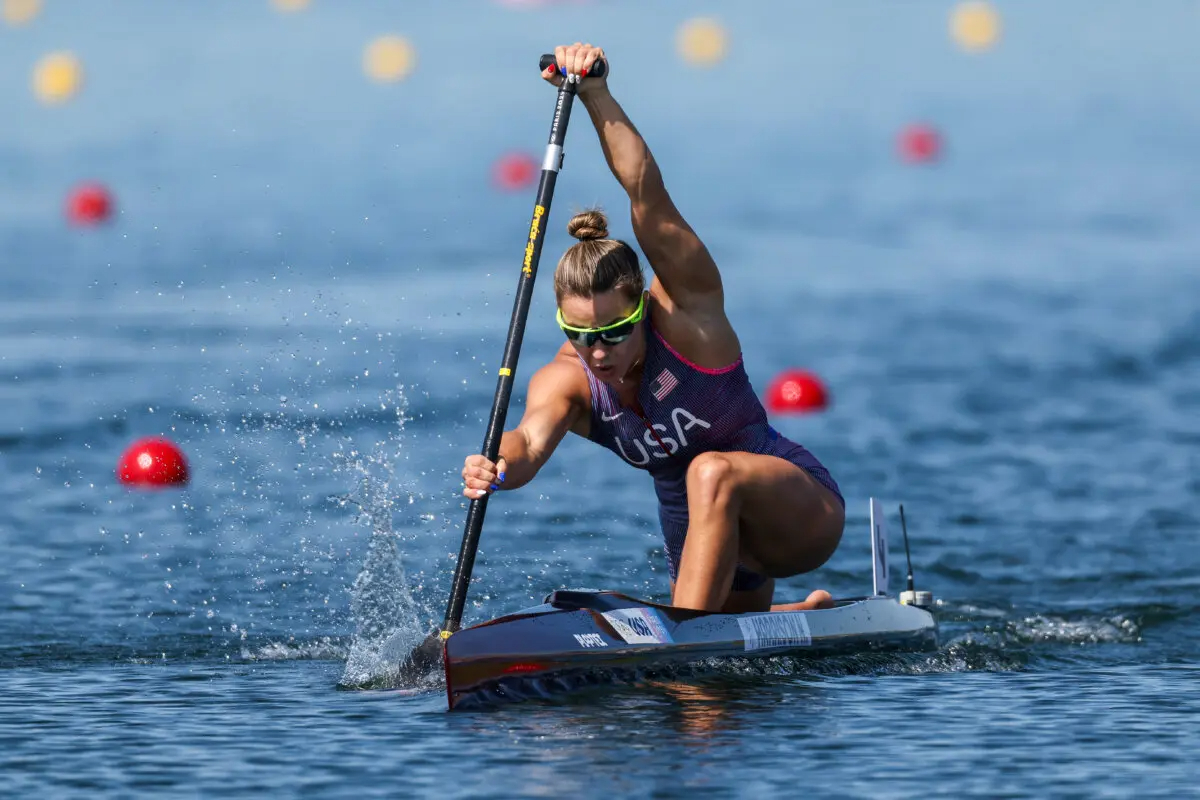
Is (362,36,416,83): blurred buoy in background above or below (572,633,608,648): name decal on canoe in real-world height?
above

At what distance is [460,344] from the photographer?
1639 cm

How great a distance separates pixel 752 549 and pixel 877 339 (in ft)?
35.7

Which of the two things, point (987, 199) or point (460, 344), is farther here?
point (987, 199)

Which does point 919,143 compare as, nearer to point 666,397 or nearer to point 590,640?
point 666,397

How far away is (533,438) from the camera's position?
6.19 meters

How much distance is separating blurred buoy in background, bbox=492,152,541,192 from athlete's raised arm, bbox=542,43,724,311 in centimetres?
2066

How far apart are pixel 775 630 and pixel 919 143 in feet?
87.9

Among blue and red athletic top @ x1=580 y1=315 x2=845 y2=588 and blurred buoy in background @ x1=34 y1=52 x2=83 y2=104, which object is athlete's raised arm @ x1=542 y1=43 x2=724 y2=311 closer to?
A: blue and red athletic top @ x1=580 y1=315 x2=845 y2=588

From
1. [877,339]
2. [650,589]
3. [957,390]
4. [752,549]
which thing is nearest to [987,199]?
[877,339]

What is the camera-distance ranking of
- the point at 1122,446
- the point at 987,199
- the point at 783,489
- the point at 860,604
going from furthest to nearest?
the point at 987,199, the point at 1122,446, the point at 860,604, the point at 783,489

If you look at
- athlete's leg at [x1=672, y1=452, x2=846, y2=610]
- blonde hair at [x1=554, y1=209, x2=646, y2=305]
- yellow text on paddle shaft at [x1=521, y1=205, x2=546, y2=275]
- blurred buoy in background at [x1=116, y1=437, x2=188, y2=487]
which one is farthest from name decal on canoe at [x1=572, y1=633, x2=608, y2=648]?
blurred buoy in background at [x1=116, y1=437, x2=188, y2=487]

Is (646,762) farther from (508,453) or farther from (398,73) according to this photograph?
(398,73)

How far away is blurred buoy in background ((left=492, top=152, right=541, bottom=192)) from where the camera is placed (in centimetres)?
2706

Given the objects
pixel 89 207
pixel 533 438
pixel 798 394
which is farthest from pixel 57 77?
pixel 533 438
